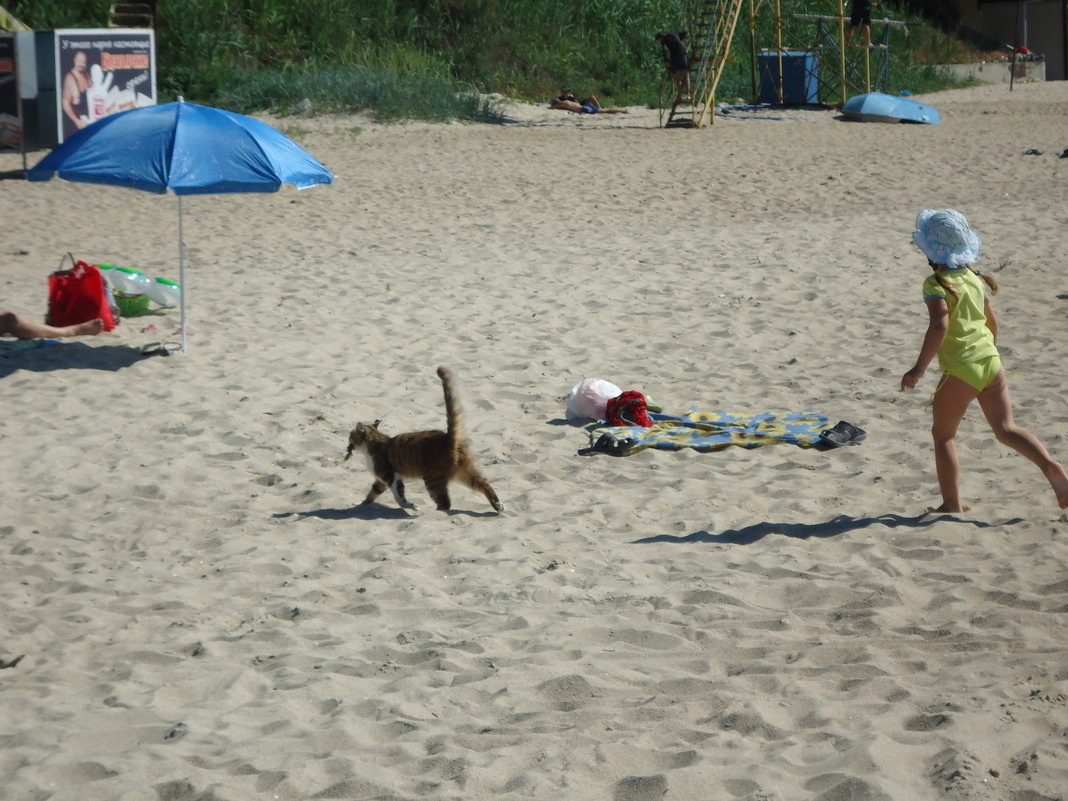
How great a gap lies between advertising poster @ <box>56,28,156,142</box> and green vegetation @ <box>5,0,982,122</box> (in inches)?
144

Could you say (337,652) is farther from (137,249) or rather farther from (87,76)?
(87,76)

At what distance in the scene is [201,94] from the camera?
2167 centimetres

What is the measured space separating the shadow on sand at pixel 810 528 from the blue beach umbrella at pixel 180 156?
3.81 metres

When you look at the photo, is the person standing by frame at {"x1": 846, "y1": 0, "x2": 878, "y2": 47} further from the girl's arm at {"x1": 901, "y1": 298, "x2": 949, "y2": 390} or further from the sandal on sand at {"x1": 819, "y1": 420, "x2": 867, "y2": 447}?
the girl's arm at {"x1": 901, "y1": 298, "x2": 949, "y2": 390}

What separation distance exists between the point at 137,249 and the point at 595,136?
10460 mm

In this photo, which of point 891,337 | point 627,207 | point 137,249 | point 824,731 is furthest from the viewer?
point 627,207

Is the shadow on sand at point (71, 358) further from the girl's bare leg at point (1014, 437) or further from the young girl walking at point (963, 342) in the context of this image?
the girl's bare leg at point (1014, 437)

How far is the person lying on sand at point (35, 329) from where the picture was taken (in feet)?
27.3

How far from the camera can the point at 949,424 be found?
17.5ft

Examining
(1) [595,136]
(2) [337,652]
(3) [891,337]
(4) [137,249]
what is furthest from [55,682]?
(1) [595,136]

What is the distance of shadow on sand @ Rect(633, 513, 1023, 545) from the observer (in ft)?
17.5

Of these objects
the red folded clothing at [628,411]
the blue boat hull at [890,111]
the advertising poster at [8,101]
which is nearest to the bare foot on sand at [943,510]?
the red folded clothing at [628,411]

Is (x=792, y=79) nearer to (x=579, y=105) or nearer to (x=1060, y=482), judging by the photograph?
(x=579, y=105)

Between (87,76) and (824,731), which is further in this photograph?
(87,76)
